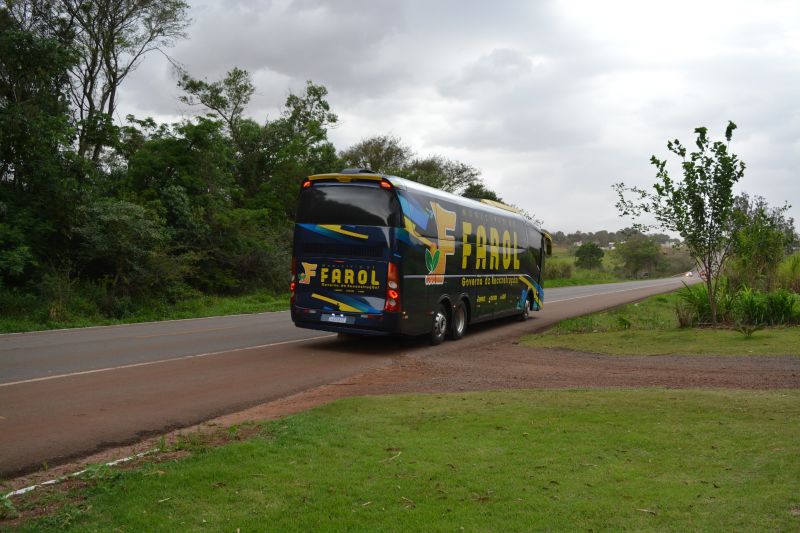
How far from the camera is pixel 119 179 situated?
27125 millimetres

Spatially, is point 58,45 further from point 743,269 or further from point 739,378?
point 743,269

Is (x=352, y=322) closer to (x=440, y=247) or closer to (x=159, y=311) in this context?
(x=440, y=247)

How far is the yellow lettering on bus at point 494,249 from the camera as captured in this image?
17.8 m

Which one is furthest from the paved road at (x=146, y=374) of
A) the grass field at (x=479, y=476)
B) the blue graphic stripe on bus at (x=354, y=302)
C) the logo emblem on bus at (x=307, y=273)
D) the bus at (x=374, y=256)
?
the grass field at (x=479, y=476)

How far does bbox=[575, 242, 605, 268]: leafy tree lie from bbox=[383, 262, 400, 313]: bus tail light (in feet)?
→ 231

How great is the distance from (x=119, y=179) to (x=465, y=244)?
1713cm

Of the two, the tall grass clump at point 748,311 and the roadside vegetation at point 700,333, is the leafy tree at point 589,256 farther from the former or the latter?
the tall grass clump at point 748,311

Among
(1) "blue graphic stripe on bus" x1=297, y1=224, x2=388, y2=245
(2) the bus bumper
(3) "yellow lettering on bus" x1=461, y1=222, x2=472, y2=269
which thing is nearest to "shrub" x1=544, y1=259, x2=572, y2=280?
(3) "yellow lettering on bus" x1=461, y1=222, x2=472, y2=269

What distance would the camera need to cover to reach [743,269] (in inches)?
859

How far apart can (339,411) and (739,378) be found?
6.14 metres

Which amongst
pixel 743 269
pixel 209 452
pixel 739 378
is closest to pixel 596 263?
pixel 743 269

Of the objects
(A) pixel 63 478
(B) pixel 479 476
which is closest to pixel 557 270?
(B) pixel 479 476

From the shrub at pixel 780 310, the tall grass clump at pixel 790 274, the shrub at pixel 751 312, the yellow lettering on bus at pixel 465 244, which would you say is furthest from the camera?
the tall grass clump at pixel 790 274

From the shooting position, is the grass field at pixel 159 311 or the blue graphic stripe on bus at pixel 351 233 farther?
the grass field at pixel 159 311
